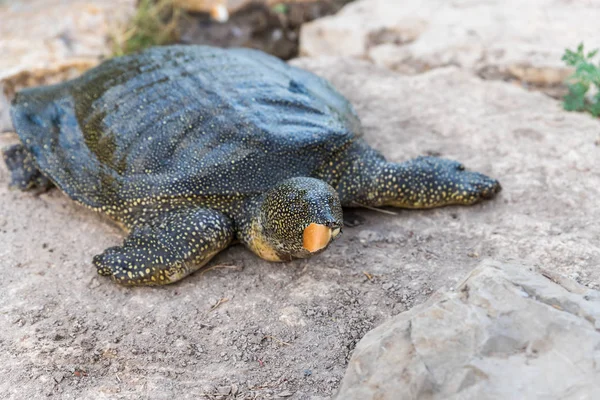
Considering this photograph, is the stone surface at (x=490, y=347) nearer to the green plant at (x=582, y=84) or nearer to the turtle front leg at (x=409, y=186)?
the turtle front leg at (x=409, y=186)

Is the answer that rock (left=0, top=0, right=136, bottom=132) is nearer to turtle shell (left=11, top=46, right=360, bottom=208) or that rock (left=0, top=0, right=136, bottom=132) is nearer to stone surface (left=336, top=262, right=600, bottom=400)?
turtle shell (left=11, top=46, right=360, bottom=208)

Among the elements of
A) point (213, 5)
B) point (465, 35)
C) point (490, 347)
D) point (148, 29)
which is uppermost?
point (465, 35)

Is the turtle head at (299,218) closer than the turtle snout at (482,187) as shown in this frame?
Yes

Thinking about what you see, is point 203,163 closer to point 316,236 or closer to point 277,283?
point 277,283

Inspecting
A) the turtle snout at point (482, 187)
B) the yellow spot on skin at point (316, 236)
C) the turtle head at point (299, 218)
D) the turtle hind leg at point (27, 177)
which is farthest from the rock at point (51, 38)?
the turtle snout at point (482, 187)

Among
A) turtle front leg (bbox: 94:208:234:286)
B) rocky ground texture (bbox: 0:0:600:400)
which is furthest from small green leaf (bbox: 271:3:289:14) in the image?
turtle front leg (bbox: 94:208:234:286)

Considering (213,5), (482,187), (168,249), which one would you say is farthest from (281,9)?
(168,249)
